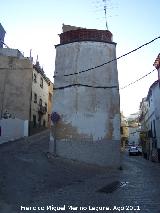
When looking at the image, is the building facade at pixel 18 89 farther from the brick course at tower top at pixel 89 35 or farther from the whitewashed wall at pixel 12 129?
the brick course at tower top at pixel 89 35

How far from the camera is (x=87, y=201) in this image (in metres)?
10.3

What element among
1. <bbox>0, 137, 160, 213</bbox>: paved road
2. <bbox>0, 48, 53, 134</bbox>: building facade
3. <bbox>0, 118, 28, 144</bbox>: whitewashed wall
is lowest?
<bbox>0, 137, 160, 213</bbox>: paved road

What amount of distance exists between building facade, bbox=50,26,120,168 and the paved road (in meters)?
1.68

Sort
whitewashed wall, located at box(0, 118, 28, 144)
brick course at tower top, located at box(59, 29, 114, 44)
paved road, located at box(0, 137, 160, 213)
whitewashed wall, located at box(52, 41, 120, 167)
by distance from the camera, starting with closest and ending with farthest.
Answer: paved road, located at box(0, 137, 160, 213)
whitewashed wall, located at box(52, 41, 120, 167)
brick course at tower top, located at box(59, 29, 114, 44)
whitewashed wall, located at box(0, 118, 28, 144)

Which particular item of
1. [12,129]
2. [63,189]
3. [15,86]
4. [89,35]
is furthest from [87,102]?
[15,86]

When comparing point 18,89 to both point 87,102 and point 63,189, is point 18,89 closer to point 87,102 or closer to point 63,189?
point 87,102

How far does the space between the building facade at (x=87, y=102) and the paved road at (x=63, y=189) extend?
168 centimetres

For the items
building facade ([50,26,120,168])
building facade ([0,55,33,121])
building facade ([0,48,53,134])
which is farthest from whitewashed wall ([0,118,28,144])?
building facade ([50,26,120,168])

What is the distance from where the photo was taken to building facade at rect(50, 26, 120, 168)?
20688mm

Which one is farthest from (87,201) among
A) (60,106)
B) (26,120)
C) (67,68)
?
(26,120)

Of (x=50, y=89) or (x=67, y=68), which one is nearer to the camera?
(x=67, y=68)

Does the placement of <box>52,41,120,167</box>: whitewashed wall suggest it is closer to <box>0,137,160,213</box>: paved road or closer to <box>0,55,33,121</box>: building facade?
<box>0,137,160,213</box>: paved road

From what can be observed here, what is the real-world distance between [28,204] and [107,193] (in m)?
3.54

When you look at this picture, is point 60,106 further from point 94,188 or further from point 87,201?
point 87,201
